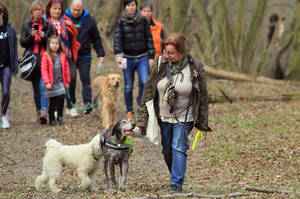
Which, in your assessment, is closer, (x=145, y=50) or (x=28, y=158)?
(x=28, y=158)

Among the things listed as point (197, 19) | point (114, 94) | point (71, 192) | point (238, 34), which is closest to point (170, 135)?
point (71, 192)

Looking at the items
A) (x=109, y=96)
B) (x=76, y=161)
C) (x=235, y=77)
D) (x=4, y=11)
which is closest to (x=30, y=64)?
(x=4, y=11)

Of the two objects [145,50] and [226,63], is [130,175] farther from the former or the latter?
[226,63]

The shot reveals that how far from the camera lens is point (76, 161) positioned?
640cm

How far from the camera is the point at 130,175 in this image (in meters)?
7.64

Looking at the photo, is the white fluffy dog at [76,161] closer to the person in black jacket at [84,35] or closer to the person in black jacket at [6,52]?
the person in black jacket at [6,52]

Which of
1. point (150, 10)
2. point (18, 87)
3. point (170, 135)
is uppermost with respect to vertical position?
point (150, 10)

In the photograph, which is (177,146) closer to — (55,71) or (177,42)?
(177,42)

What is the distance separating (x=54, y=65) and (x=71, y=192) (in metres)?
4.14

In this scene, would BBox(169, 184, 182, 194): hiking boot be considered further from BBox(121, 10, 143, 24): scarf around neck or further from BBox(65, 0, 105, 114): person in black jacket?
BBox(65, 0, 105, 114): person in black jacket

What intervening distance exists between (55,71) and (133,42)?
179 centimetres

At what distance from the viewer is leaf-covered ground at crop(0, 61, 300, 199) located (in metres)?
6.64

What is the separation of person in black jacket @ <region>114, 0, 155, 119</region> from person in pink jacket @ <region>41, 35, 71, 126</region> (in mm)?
1151

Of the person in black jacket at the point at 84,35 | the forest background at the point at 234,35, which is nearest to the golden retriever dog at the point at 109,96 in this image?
the person in black jacket at the point at 84,35
